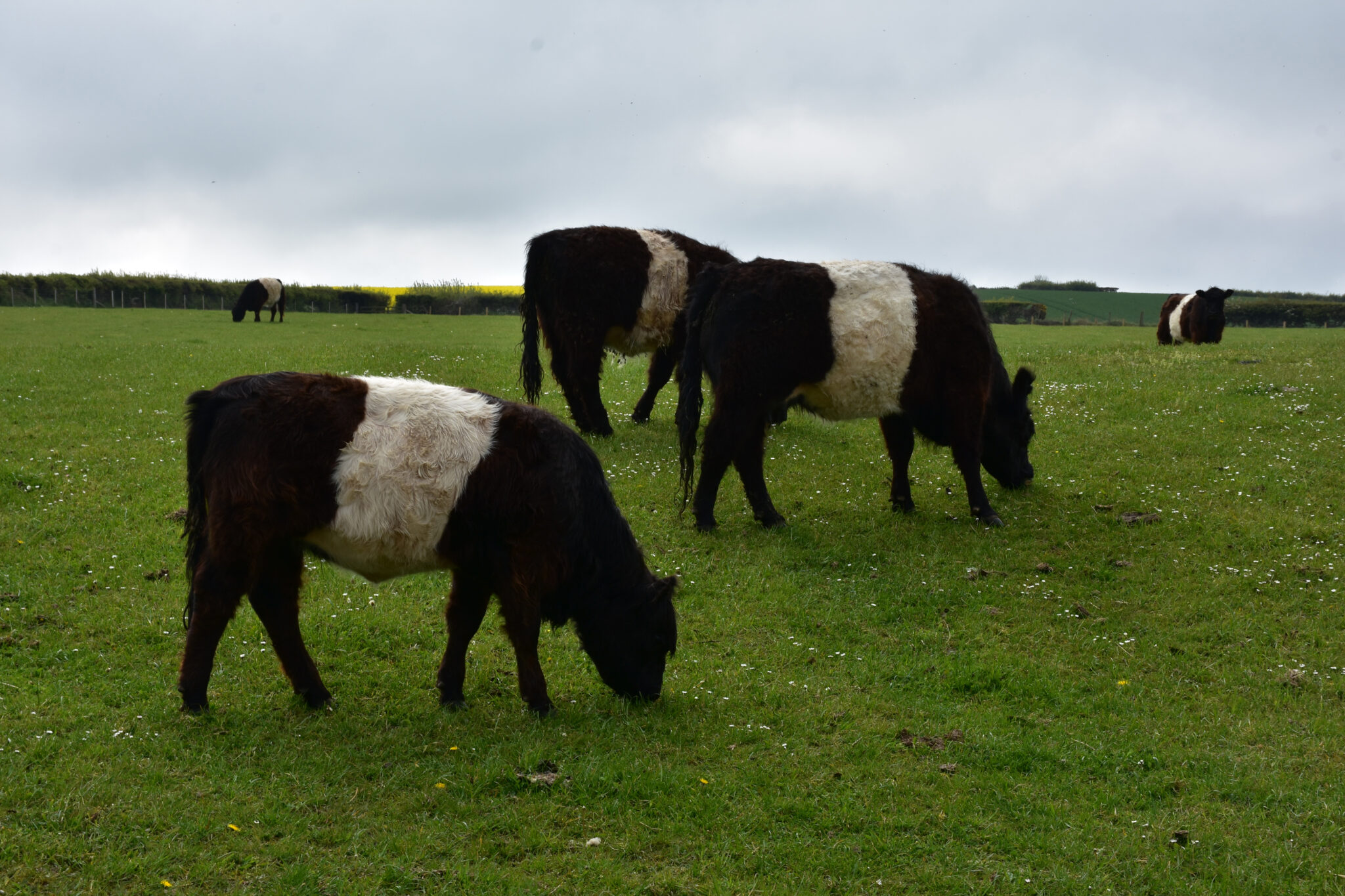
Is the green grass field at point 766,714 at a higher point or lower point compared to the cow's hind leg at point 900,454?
lower

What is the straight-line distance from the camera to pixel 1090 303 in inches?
2291

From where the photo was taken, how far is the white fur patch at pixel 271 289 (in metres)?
41.8

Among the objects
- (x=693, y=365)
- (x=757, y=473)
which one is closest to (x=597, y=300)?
(x=693, y=365)

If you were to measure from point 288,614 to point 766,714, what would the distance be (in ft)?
9.97

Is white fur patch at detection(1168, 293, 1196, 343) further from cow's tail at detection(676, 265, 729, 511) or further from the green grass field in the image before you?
cow's tail at detection(676, 265, 729, 511)

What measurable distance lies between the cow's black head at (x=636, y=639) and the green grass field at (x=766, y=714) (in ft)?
0.56

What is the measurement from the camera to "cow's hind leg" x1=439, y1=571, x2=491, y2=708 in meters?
6.42

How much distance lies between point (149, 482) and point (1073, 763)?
385 inches

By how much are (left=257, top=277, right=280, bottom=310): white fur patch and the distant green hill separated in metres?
32.3

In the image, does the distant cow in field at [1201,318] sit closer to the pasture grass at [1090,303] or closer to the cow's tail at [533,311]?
the pasture grass at [1090,303]

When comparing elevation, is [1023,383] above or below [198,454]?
above

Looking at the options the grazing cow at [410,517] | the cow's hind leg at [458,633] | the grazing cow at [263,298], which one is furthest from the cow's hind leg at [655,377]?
the grazing cow at [263,298]

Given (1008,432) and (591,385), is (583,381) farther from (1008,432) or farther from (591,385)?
(1008,432)

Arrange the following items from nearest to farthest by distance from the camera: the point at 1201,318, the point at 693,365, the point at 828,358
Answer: the point at 828,358
the point at 693,365
the point at 1201,318
